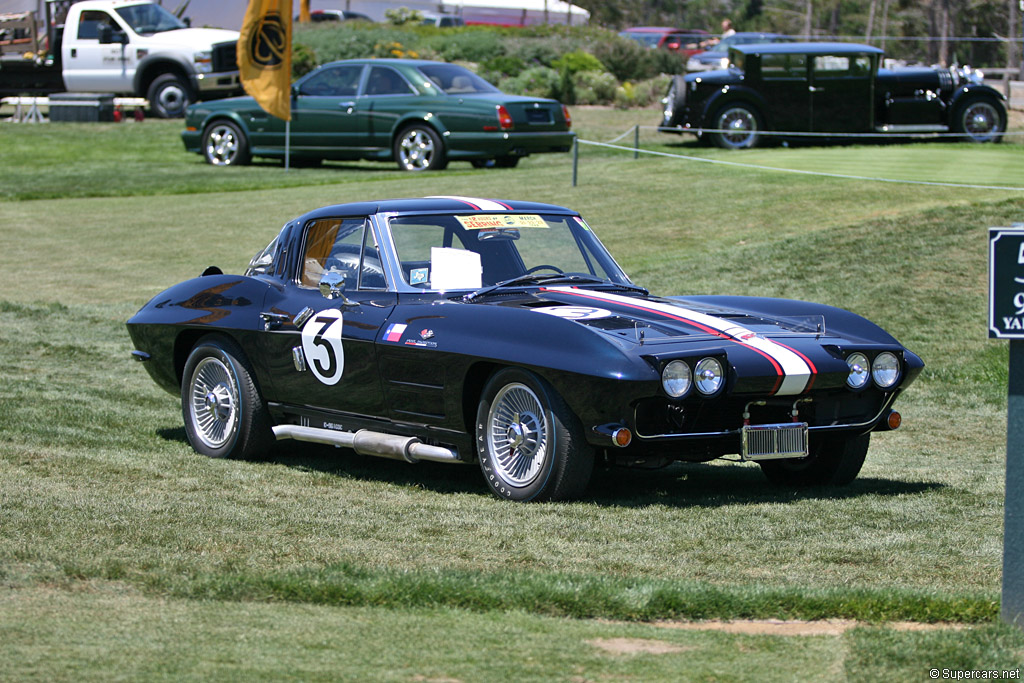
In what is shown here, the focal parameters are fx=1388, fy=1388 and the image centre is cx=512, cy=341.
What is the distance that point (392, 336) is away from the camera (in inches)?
282

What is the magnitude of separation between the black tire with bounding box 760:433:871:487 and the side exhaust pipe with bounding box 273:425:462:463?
6.08 feet

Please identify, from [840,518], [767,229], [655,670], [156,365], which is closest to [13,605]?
[655,670]

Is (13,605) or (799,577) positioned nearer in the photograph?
(13,605)

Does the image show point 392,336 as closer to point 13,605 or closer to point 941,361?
point 13,605

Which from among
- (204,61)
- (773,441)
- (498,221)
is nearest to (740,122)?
(204,61)

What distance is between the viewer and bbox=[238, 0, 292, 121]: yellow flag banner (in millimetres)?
21422

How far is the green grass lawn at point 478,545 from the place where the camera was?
13.6 ft

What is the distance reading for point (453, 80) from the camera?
2167 centimetres

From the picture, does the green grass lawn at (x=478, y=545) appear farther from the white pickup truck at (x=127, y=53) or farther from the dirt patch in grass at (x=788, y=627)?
the white pickup truck at (x=127, y=53)

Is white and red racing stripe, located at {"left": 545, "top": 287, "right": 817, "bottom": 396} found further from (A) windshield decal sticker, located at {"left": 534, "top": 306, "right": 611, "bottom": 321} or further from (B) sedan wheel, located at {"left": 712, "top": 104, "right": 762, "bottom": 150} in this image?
(B) sedan wheel, located at {"left": 712, "top": 104, "right": 762, "bottom": 150}

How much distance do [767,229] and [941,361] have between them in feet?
15.9

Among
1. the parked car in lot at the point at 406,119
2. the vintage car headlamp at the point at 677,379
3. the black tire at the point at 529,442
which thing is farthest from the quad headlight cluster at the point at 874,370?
the parked car in lot at the point at 406,119

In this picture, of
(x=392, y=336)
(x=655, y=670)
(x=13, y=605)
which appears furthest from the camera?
(x=392, y=336)

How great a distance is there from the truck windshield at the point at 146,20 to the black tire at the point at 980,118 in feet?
55.5
